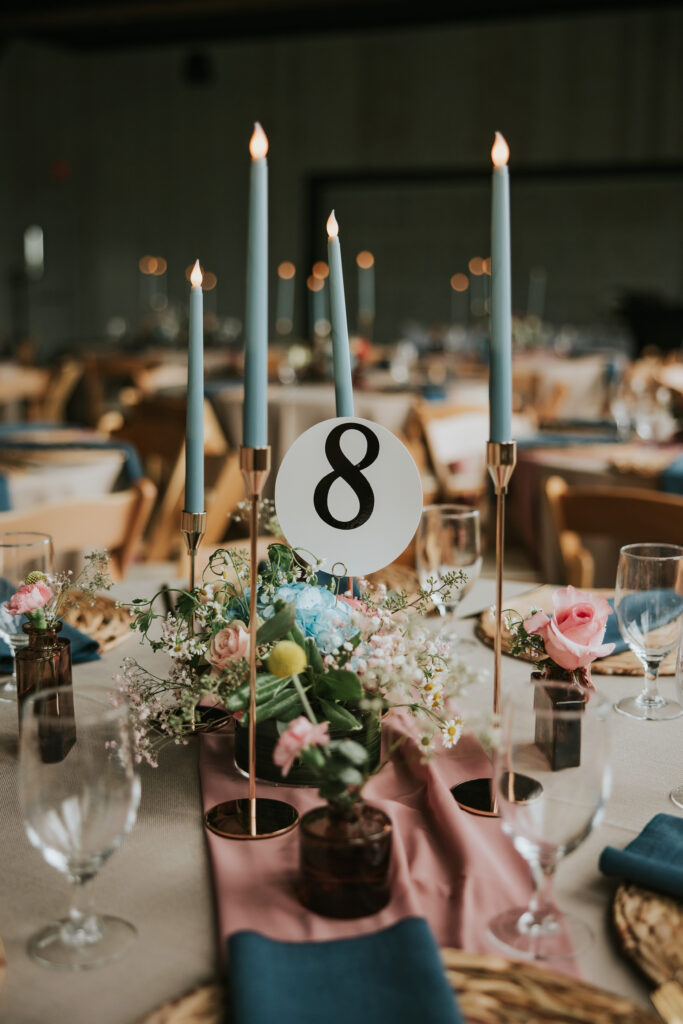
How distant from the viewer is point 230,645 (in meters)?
1.01

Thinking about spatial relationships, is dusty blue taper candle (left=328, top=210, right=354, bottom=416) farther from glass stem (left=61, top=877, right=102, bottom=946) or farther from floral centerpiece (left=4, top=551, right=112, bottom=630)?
glass stem (left=61, top=877, right=102, bottom=946)

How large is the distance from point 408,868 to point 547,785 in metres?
0.20

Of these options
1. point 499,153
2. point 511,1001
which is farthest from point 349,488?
point 511,1001

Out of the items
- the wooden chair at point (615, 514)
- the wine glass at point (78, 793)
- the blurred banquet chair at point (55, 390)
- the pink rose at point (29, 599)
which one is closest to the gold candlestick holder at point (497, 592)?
the wine glass at point (78, 793)

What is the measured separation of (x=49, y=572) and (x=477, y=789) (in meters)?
0.65

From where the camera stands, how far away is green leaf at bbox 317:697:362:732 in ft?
3.24

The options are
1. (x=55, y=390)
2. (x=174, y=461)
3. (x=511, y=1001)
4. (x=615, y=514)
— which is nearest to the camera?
(x=511, y=1001)

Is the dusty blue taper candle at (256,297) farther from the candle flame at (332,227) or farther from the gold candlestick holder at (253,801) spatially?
the candle flame at (332,227)

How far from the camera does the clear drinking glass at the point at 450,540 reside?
1.64 m

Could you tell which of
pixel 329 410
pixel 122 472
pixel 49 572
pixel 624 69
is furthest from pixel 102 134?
pixel 49 572

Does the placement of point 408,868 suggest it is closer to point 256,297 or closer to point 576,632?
point 576,632

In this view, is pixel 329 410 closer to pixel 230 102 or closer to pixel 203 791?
pixel 203 791

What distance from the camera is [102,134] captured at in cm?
1428

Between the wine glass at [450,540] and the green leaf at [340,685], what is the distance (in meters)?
0.64
